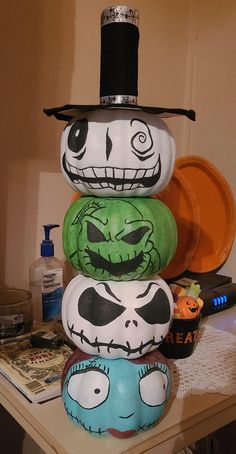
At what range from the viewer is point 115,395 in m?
0.50

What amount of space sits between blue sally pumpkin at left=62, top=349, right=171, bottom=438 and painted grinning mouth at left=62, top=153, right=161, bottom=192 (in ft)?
0.74

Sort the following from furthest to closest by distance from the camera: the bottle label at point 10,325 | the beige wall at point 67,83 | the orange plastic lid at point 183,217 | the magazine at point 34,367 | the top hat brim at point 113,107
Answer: the orange plastic lid at point 183,217 < the beige wall at point 67,83 < the bottle label at point 10,325 < the magazine at point 34,367 < the top hat brim at point 113,107

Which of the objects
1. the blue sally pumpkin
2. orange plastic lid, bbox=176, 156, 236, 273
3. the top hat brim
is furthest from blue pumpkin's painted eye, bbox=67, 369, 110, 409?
orange plastic lid, bbox=176, 156, 236, 273

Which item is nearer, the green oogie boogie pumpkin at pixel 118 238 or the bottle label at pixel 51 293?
the green oogie boogie pumpkin at pixel 118 238

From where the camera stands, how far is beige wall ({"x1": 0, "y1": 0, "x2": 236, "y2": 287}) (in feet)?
2.80

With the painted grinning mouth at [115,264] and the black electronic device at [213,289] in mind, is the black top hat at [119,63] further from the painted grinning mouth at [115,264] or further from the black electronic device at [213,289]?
the black electronic device at [213,289]

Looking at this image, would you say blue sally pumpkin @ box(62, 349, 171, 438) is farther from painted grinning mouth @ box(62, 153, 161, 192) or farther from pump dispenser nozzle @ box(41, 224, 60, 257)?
pump dispenser nozzle @ box(41, 224, 60, 257)

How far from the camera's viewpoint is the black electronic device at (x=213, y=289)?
2.97ft

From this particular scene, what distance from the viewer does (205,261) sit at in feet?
3.44

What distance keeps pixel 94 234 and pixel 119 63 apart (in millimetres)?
214

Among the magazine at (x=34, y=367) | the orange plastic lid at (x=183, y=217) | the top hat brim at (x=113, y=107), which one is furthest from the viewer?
the orange plastic lid at (x=183, y=217)

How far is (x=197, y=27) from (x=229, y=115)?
0.93 ft

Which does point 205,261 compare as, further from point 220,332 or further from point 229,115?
point 229,115

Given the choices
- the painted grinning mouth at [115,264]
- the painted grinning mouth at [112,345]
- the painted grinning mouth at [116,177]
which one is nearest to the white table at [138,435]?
the painted grinning mouth at [112,345]
